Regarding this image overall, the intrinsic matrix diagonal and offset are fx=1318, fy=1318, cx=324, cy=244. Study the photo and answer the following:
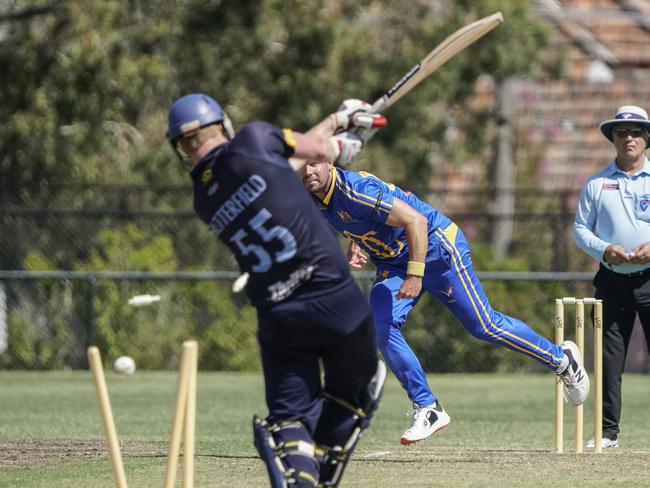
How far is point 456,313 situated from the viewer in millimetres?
8898

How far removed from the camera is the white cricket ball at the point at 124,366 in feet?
55.4

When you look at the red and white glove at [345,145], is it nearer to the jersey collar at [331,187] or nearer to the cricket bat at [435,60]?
the cricket bat at [435,60]

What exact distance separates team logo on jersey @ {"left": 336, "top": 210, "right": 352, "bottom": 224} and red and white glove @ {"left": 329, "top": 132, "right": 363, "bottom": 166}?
6.88ft

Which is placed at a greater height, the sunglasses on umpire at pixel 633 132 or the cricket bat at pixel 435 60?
the cricket bat at pixel 435 60

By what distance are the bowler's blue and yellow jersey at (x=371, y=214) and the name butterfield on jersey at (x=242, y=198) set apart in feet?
6.97

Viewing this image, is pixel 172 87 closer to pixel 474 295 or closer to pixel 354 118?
pixel 474 295

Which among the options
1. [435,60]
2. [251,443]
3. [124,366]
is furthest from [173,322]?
[435,60]

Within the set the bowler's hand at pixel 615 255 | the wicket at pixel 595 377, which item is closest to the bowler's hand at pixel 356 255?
the wicket at pixel 595 377

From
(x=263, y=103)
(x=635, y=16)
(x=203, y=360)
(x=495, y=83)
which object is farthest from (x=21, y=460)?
(x=635, y=16)

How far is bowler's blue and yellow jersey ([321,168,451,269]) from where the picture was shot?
8.04 meters

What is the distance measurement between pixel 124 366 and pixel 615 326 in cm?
899

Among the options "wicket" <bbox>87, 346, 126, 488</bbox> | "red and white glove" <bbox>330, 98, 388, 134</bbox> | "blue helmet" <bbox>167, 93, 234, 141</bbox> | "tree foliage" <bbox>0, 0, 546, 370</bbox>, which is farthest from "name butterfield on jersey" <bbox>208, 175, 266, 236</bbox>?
"tree foliage" <bbox>0, 0, 546, 370</bbox>

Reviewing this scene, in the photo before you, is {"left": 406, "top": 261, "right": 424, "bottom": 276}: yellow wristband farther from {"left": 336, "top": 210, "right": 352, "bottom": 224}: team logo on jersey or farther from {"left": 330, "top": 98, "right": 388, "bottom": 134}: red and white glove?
{"left": 330, "top": 98, "right": 388, "bottom": 134}: red and white glove

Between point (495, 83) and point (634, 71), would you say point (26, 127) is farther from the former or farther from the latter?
point (634, 71)
